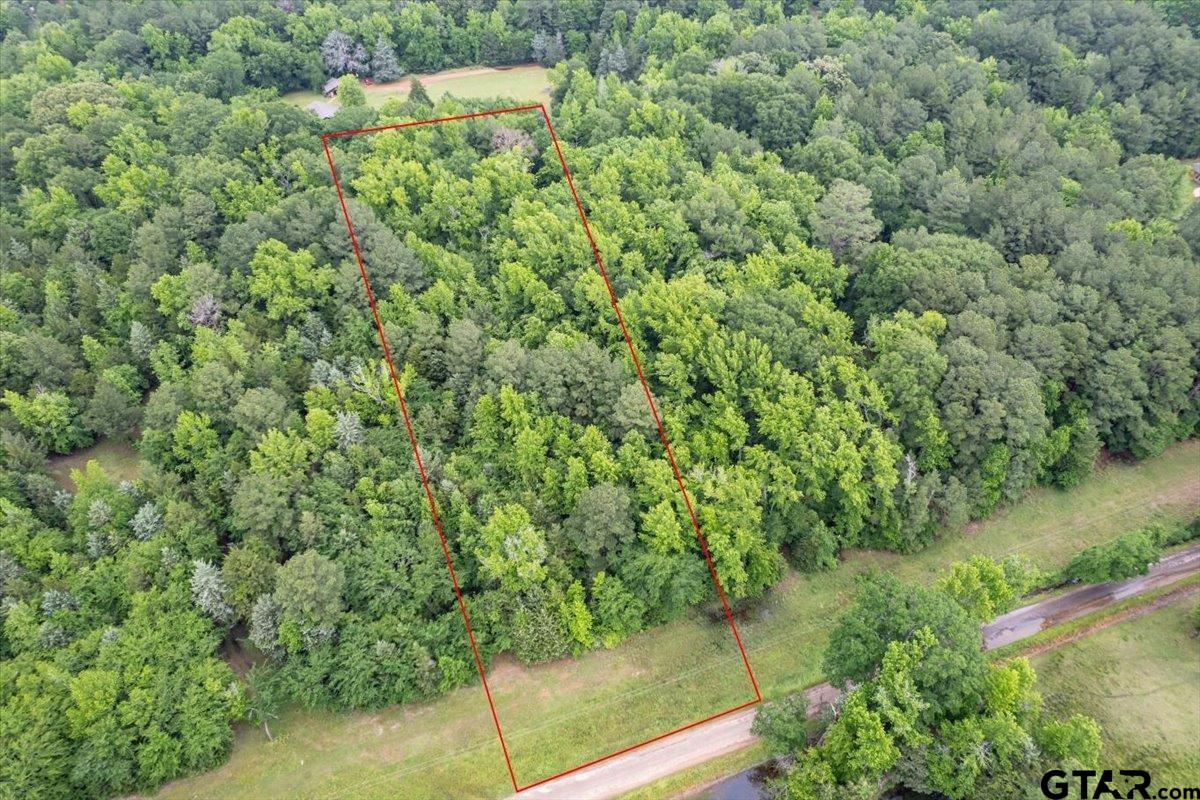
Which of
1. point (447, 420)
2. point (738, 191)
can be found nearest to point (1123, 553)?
point (738, 191)

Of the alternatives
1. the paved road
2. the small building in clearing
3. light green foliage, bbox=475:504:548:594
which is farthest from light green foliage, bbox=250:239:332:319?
the paved road

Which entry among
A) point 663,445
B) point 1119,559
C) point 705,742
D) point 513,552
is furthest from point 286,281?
point 1119,559

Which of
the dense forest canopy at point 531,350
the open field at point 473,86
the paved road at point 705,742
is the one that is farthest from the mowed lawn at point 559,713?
the open field at point 473,86

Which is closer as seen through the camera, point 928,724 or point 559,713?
point 928,724

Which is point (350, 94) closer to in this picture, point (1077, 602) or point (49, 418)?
point (49, 418)

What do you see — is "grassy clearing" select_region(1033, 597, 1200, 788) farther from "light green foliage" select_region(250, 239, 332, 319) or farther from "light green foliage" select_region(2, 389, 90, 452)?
"light green foliage" select_region(2, 389, 90, 452)

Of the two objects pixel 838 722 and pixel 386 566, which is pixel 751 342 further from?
pixel 386 566
